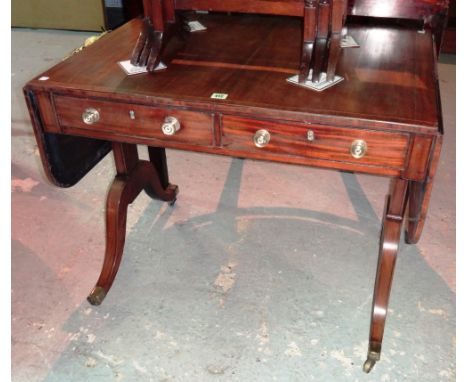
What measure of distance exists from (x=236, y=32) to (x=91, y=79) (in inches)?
21.1

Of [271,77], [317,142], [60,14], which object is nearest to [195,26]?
[271,77]

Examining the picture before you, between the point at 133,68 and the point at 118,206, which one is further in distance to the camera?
the point at 118,206

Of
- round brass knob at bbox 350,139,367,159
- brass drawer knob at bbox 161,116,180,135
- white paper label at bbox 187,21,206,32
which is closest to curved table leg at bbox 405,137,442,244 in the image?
round brass knob at bbox 350,139,367,159

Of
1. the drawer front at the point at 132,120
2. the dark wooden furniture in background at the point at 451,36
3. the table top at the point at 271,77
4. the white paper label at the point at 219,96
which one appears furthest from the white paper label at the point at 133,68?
the dark wooden furniture in background at the point at 451,36

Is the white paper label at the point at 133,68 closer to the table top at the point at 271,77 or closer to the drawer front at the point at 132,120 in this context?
the table top at the point at 271,77

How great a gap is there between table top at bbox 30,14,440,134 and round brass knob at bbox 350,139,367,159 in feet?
0.17

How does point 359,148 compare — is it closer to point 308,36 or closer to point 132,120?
point 308,36

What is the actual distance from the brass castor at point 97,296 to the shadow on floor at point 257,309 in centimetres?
3

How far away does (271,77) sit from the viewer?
136 cm

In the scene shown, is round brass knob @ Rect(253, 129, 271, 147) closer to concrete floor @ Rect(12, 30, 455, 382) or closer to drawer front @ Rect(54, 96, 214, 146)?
drawer front @ Rect(54, 96, 214, 146)

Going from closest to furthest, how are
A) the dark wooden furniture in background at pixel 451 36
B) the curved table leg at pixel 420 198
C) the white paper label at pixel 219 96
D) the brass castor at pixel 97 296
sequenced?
the curved table leg at pixel 420 198, the white paper label at pixel 219 96, the brass castor at pixel 97 296, the dark wooden furniture in background at pixel 451 36

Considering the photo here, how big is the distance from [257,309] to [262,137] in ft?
2.49

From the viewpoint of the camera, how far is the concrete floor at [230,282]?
1.62 m

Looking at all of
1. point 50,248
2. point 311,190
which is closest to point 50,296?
point 50,248
